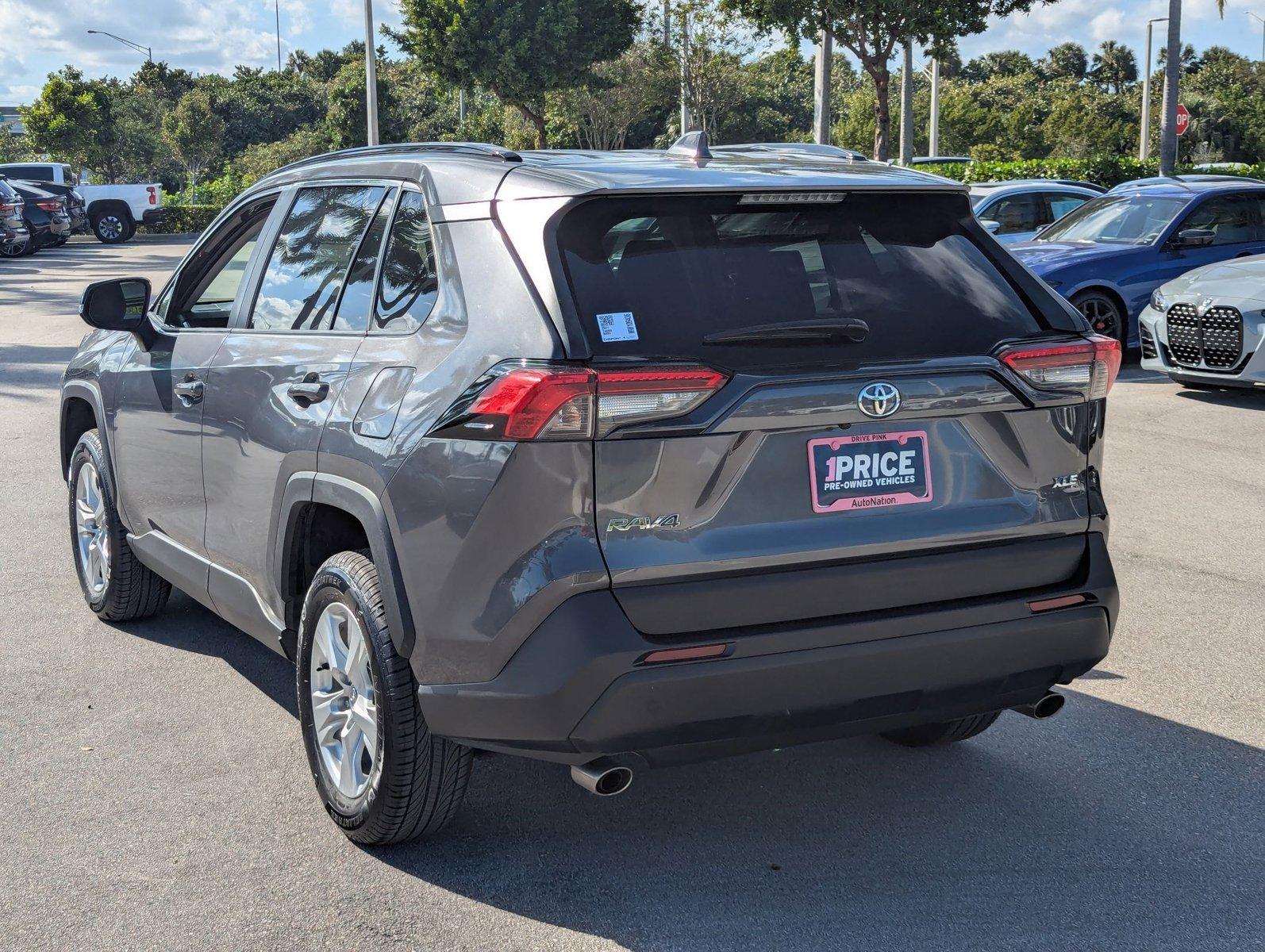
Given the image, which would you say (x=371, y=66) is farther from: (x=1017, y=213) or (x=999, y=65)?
(x=999, y=65)

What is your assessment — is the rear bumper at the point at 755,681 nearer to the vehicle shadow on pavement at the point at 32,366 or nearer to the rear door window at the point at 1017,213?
the vehicle shadow on pavement at the point at 32,366

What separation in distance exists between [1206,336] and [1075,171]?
22.2m

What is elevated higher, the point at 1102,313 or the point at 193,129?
the point at 193,129

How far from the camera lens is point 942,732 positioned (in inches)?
176

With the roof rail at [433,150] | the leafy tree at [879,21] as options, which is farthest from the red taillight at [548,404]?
the leafy tree at [879,21]

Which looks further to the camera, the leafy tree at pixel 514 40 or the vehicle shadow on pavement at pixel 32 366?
the leafy tree at pixel 514 40

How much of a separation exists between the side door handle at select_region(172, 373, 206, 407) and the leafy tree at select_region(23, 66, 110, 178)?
50957mm

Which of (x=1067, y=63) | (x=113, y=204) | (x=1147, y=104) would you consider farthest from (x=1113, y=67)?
(x=113, y=204)

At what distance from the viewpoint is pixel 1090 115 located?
65.9 m

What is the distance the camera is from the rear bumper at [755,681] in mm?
3113

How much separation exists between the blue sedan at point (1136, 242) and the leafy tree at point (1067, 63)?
9937 centimetres

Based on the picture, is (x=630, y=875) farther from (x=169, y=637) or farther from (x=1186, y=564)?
(x=1186, y=564)

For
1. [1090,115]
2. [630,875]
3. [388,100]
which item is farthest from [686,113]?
[630,875]

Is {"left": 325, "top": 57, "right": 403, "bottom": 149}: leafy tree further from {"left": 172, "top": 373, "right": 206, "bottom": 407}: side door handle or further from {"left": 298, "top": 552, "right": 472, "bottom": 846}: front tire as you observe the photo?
{"left": 298, "top": 552, "right": 472, "bottom": 846}: front tire
